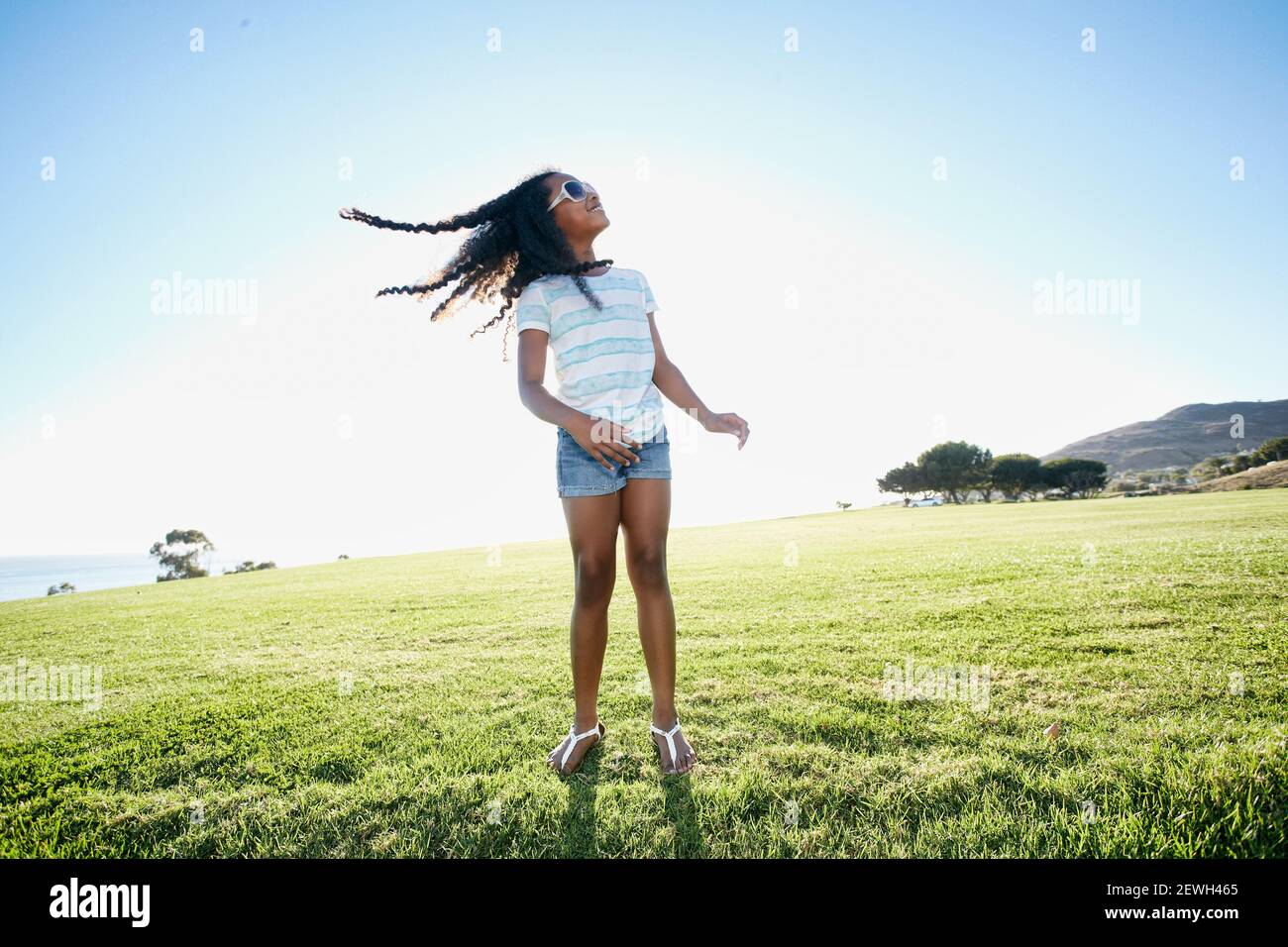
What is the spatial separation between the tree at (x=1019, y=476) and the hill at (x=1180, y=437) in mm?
66995

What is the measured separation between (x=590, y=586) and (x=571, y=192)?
209cm

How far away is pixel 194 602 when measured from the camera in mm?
11867

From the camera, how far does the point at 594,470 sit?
9.88ft

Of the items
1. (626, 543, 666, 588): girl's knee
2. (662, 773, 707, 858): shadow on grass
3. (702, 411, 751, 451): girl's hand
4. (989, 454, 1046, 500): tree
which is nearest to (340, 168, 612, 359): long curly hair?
(702, 411, 751, 451): girl's hand

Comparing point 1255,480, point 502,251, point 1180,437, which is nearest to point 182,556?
point 502,251

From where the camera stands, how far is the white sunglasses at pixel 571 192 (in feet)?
10.7

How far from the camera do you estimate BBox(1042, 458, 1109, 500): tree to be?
78.6m

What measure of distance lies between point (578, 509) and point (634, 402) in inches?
24.0

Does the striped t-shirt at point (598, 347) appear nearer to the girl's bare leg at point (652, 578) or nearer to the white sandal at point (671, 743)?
the girl's bare leg at point (652, 578)

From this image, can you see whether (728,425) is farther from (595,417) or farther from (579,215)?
(579,215)

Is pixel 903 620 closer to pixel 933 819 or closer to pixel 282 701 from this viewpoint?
A: pixel 933 819

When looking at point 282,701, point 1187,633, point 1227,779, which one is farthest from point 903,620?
point 282,701
